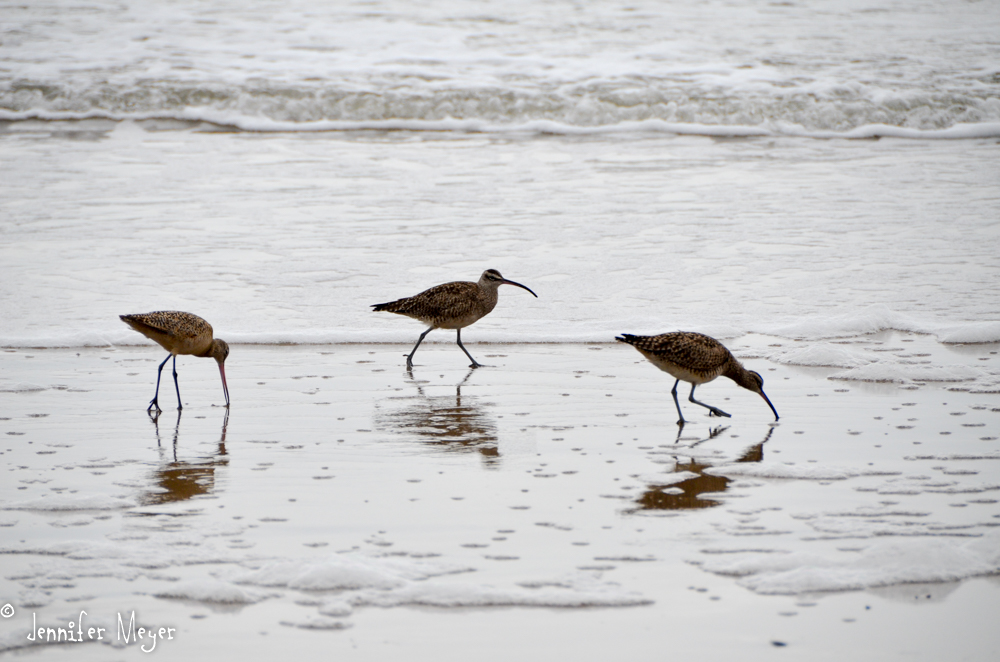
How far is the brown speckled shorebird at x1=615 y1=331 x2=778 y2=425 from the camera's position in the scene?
220 inches

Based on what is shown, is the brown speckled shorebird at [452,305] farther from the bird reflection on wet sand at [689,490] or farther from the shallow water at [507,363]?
the bird reflection on wet sand at [689,490]

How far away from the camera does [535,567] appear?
12.1ft

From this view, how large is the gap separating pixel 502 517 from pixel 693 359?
1.83 m

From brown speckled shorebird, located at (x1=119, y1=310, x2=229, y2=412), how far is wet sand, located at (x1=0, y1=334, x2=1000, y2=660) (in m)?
0.28

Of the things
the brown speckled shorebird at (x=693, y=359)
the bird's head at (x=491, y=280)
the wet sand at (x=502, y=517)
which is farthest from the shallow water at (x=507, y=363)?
the bird's head at (x=491, y=280)

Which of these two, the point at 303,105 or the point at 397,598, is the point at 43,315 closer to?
the point at 397,598

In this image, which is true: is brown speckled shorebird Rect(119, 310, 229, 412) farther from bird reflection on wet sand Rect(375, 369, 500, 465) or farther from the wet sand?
bird reflection on wet sand Rect(375, 369, 500, 465)

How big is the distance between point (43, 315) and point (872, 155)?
35.6 ft

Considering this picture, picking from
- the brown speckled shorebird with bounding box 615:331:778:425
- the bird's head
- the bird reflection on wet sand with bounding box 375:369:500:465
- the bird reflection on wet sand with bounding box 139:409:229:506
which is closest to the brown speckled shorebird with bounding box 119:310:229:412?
the bird reflection on wet sand with bounding box 139:409:229:506

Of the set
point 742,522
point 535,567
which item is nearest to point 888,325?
point 742,522

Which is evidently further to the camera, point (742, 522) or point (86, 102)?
point (86, 102)
